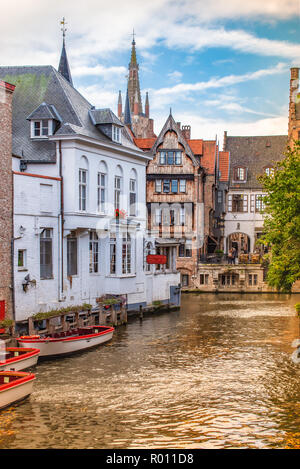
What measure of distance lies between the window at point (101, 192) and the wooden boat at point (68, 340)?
7817 mm

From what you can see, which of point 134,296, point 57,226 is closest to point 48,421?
point 57,226

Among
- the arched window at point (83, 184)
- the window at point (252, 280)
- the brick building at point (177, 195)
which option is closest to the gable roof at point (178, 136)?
the brick building at point (177, 195)

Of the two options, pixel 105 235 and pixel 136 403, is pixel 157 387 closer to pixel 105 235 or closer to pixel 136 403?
pixel 136 403

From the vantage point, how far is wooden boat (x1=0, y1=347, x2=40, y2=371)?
1942 cm

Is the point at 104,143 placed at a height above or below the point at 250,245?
above

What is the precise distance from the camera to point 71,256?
99.2 feet

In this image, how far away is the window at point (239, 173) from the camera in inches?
2680

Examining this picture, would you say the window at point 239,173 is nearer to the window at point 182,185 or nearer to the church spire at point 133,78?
the window at point 182,185

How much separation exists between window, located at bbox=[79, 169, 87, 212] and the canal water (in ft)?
22.0

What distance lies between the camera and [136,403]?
17328 millimetres

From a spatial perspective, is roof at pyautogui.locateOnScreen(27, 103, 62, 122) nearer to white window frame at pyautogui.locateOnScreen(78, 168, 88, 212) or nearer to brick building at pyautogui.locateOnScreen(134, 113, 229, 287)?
white window frame at pyautogui.locateOnScreen(78, 168, 88, 212)

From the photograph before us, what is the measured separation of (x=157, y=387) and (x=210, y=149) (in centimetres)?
4313

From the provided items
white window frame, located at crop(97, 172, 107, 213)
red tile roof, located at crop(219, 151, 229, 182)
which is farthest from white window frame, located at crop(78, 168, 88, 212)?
red tile roof, located at crop(219, 151, 229, 182)

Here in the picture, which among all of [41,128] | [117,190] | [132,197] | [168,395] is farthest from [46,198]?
[168,395]
